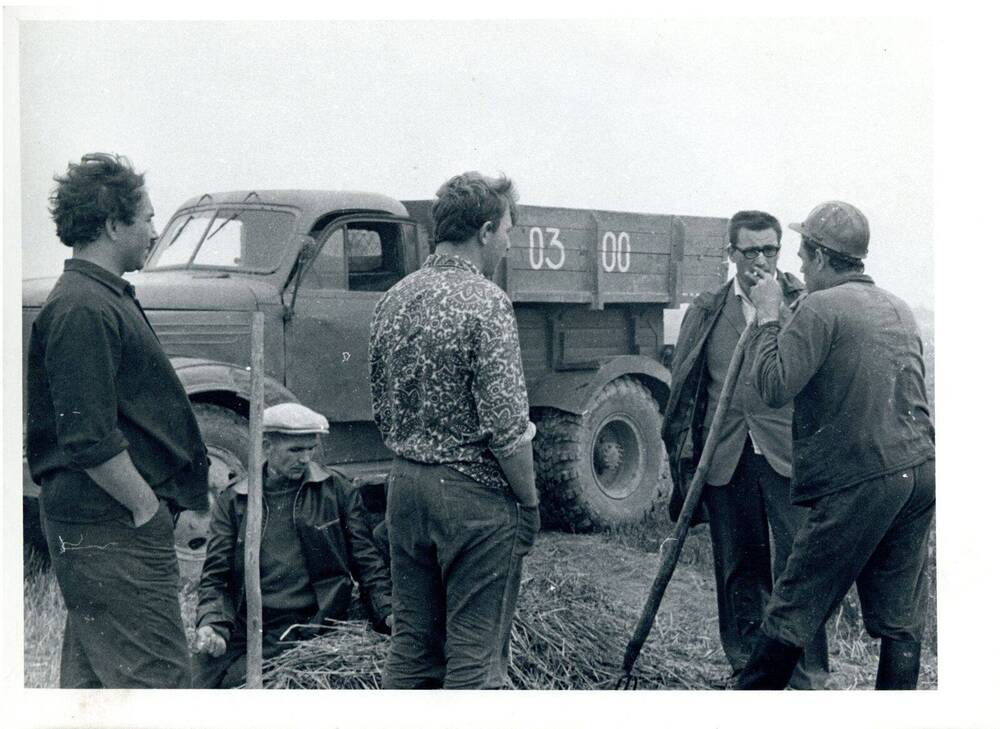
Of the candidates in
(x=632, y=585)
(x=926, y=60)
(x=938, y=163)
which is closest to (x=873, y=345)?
(x=938, y=163)

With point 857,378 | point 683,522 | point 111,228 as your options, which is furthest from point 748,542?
point 111,228

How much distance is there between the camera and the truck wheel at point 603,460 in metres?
7.16

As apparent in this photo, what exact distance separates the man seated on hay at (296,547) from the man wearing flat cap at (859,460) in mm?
1475

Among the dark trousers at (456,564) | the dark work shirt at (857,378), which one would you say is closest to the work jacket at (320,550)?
the dark trousers at (456,564)

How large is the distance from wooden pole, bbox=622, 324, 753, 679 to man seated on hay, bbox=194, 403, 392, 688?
984 millimetres

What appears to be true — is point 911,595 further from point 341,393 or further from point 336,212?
point 336,212

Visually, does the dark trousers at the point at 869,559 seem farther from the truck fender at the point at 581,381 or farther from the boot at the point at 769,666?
the truck fender at the point at 581,381

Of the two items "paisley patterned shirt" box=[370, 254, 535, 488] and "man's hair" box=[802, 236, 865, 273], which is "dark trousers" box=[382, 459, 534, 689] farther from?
"man's hair" box=[802, 236, 865, 273]

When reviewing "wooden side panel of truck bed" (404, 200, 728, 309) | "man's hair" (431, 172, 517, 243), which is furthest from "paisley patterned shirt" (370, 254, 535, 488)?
"wooden side panel of truck bed" (404, 200, 728, 309)

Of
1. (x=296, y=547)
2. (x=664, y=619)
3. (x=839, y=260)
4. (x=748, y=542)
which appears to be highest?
(x=839, y=260)

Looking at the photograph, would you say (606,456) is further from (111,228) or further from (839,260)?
(111,228)

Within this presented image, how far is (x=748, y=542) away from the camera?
4.36 metres

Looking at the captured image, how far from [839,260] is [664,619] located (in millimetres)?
2185
